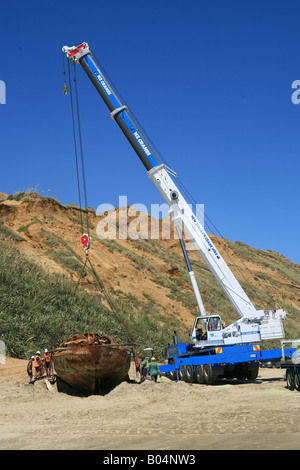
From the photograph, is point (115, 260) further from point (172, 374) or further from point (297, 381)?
point (297, 381)

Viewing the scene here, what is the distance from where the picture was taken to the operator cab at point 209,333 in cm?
1995

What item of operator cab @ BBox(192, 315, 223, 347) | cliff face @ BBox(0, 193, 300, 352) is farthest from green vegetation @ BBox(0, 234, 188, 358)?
operator cab @ BBox(192, 315, 223, 347)

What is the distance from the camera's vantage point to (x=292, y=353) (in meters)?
19.1

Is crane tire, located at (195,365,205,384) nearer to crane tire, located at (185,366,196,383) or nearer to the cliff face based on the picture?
crane tire, located at (185,366,196,383)

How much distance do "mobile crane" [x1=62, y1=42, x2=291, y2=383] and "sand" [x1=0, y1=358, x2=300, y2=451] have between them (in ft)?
4.82

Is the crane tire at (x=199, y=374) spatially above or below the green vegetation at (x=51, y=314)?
below

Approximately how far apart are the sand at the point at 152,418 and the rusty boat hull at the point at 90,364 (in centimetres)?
55

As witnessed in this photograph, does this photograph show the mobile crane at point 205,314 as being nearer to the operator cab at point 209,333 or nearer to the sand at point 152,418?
the operator cab at point 209,333

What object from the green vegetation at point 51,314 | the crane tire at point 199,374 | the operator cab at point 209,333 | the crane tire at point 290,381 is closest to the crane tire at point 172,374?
the green vegetation at point 51,314

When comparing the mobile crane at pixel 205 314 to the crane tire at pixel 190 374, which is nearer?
the mobile crane at pixel 205 314
